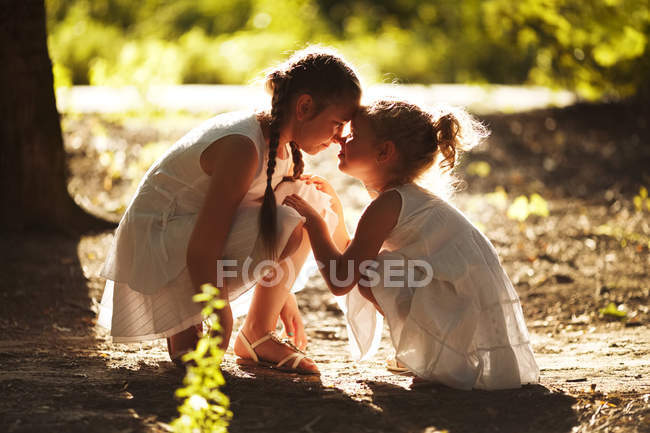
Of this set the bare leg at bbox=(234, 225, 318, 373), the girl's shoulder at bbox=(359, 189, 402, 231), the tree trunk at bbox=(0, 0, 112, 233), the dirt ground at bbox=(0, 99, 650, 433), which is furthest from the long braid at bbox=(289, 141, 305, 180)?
the tree trunk at bbox=(0, 0, 112, 233)

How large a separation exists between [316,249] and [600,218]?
3713 millimetres

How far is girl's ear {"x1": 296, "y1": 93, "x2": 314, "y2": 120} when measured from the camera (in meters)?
2.89

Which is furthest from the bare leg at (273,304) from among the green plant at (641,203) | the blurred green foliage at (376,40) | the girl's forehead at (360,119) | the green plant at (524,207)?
the green plant at (641,203)

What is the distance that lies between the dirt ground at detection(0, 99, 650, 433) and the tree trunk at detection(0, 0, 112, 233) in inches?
7.7

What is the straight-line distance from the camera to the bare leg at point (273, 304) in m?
2.94

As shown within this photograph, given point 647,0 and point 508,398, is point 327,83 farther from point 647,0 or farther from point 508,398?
point 647,0

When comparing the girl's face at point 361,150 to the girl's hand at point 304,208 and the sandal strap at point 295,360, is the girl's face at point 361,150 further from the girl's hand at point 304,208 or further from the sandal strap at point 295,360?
the sandal strap at point 295,360

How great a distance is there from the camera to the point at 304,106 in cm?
290

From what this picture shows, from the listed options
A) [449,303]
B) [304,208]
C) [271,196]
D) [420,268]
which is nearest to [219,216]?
[271,196]

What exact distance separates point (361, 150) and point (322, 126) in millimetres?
178

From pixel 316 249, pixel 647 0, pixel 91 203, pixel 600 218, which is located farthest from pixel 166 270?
pixel 647 0

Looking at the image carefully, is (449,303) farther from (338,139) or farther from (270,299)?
(338,139)

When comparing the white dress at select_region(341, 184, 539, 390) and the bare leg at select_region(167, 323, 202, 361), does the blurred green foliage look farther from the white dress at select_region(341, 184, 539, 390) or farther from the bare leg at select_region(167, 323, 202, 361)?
the bare leg at select_region(167, 323, 202, 361)

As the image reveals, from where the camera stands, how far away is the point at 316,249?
113 inches
